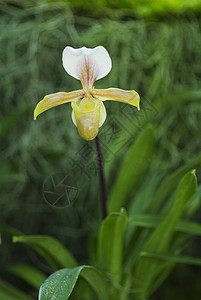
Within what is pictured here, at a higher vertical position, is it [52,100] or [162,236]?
[52,100]

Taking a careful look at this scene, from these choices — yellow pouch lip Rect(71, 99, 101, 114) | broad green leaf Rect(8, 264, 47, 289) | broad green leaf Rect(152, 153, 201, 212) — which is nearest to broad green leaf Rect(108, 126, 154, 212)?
broad green leaf Rect(152, 153, 201, 212)

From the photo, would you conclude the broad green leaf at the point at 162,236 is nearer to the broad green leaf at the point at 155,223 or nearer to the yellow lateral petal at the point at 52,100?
the broad green leaf at the point at 155,223

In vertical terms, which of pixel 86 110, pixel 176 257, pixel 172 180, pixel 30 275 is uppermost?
pixel 86 110

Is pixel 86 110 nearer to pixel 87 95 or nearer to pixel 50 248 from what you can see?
pixel 87 95

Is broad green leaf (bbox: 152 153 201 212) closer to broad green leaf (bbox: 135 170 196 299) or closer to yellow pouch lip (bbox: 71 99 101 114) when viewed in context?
broad green leaf (bbox: 135 170 196 299)

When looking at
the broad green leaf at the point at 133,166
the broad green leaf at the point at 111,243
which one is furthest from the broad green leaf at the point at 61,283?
the broad green leaf at the point at 133,166

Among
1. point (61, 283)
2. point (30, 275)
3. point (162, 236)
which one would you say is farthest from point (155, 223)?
point (30, 275)

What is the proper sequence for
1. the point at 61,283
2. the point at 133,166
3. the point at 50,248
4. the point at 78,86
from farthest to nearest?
the point at 78,86 < the point at 133,166 < the point at 50,248 < the point at 61,283
